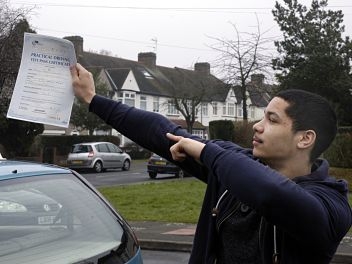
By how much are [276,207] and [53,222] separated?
1648 mm

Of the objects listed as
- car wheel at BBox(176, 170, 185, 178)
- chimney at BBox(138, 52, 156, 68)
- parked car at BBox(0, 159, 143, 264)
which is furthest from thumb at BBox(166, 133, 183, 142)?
chimney at BBox(138, 52, 156, 68)

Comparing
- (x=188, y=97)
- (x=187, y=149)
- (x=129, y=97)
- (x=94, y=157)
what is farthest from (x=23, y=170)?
(x=129, y=97)

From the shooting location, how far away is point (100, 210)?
3.32 m

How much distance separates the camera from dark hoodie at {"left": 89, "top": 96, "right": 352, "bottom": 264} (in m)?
1.87

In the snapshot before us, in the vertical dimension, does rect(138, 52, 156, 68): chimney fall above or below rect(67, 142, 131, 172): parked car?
above

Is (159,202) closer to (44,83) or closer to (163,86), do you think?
(44,83)

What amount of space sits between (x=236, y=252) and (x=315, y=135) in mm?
516

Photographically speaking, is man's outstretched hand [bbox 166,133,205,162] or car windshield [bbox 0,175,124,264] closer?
man's outstretched hand [bbox 166,133,205,162]

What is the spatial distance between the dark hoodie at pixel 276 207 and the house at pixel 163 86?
129 feet

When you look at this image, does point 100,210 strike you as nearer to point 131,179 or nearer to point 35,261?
point 35,261

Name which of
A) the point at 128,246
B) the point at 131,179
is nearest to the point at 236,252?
the point at 128,246

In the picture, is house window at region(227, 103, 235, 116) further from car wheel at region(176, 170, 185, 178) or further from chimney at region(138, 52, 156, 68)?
car wheel at region(176, 170, 185, 178)

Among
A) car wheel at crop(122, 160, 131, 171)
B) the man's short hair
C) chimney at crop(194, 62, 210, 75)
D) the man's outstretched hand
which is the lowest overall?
car wheel at crop(122, 160, 131, 171)

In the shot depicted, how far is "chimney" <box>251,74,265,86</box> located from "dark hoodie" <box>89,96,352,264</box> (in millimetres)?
39199
